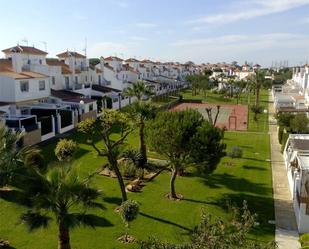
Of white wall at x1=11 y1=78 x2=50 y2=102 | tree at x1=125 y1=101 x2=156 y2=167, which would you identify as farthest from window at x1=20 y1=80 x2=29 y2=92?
tree at x1=125 y1=101 x2=156 y2=167

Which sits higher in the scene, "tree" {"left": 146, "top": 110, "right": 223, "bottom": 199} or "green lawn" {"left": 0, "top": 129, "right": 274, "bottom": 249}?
"tree" {"left": 146, "top": 110, "right": 223, "bottom": 199}

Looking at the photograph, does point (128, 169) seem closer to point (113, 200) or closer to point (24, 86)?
point (113, 200)

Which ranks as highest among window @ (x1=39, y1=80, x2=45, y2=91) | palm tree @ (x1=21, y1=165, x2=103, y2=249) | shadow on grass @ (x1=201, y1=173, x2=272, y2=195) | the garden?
window @ (x1=39, y1=80, x2=45, y2=91)

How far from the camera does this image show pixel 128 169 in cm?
2789

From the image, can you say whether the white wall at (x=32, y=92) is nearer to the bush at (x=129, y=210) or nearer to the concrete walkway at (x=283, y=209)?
the concrete walkway at (x=283, y=209)

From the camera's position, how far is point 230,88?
100 metres

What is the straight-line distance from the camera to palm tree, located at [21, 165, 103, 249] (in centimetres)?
1372

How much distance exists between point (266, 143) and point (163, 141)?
22100 mm

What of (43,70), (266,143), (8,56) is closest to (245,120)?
(266,143)

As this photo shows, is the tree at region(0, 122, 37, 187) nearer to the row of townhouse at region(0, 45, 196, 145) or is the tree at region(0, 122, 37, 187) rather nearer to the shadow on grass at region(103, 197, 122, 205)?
the shadow on grass at region(103, 197, 122, 205)

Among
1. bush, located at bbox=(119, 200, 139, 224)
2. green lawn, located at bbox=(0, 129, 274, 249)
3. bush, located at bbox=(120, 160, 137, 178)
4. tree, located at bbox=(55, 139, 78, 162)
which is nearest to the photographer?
bush, located at bbox=(119, 200, 139, 224)

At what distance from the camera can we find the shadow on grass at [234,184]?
25.9 metres

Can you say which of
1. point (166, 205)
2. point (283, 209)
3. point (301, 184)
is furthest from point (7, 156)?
point (283, 209)

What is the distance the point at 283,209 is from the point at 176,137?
789 centimetres
